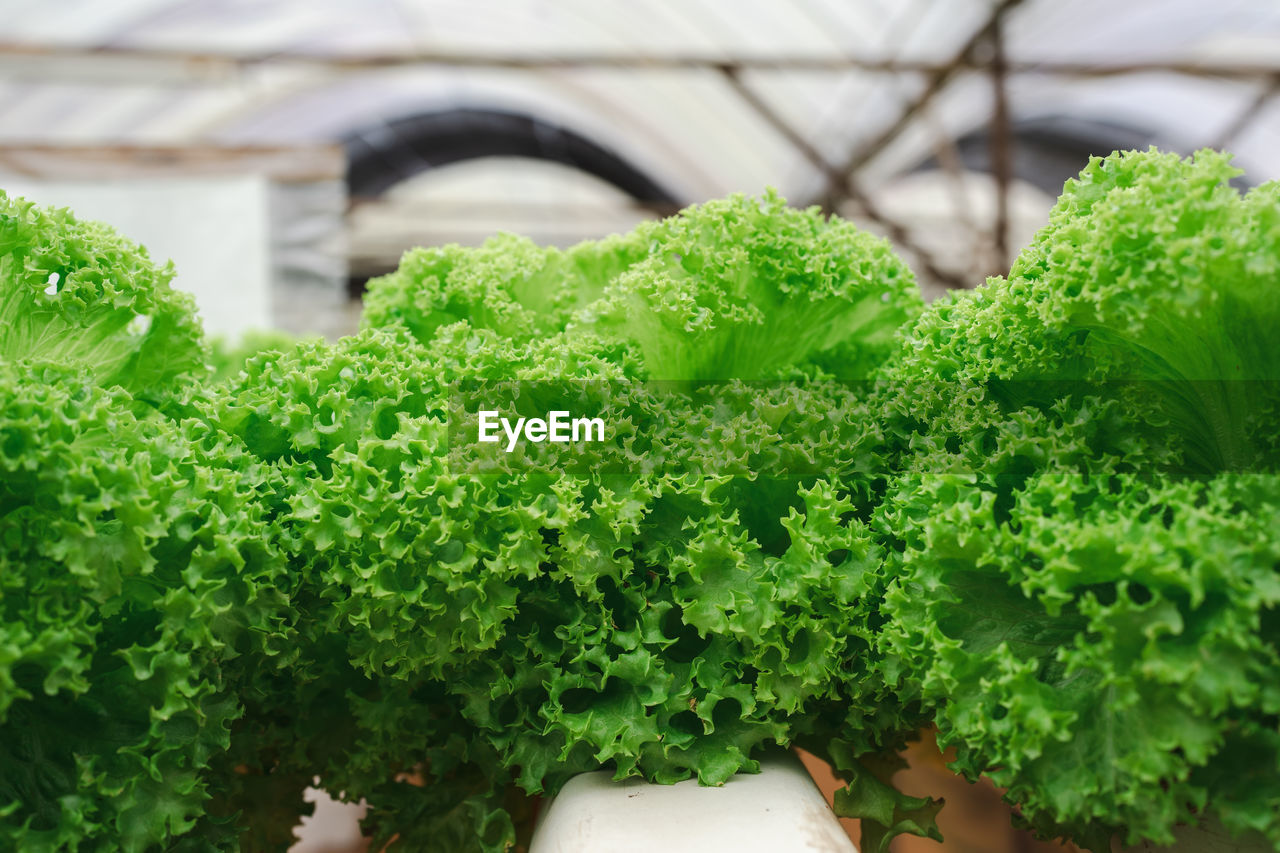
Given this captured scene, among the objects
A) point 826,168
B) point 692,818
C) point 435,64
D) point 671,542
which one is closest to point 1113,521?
point 671,542

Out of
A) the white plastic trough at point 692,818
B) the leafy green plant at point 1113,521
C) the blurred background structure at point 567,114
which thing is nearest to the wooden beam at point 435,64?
the blurred background structure at point 567,114

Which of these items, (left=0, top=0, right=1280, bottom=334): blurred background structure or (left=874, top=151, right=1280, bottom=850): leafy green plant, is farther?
(left=0, top=0, right=1280, bottom=334): blurred background structure

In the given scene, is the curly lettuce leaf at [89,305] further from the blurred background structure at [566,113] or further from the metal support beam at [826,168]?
the metal support beam at [826,168]

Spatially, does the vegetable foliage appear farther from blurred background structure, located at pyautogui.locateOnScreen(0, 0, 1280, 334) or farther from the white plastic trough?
blurred background structure, located at pyautogui.locateOnScreen(0, 0, 1280, 334)

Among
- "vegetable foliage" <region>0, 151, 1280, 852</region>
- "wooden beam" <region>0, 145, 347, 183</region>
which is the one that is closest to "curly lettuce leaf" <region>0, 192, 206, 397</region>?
"vegetable foliage" <region>0, 151, 1280, 852</region>

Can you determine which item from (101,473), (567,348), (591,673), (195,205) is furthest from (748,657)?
(195,205)

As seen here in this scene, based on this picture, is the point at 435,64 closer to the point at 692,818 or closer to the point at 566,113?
the point at 566,113
